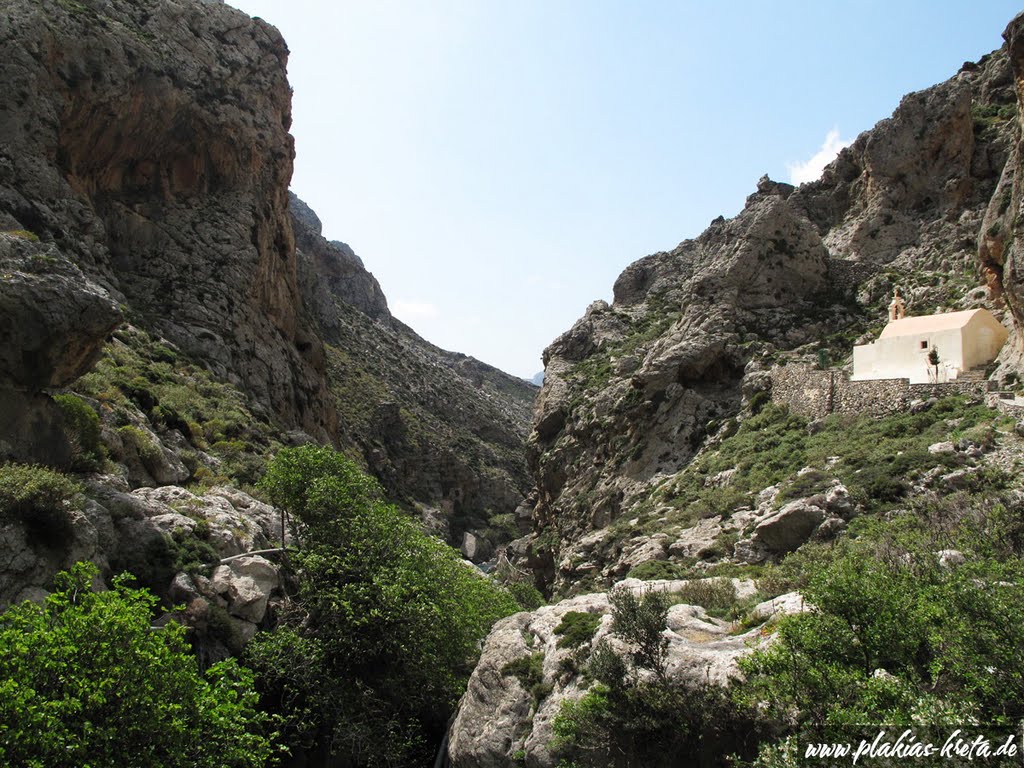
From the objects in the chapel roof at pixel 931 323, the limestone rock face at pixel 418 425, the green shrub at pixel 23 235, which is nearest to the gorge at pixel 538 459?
the green shrub at pixel 23 235

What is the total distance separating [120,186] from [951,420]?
4867 centimetres

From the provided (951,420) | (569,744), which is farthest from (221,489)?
(951,420)

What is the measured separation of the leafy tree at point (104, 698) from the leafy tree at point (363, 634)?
5798 millimetres

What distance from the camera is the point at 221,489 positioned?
76.7 feet

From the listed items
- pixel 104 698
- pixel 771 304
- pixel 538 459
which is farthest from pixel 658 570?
pixel 538 459

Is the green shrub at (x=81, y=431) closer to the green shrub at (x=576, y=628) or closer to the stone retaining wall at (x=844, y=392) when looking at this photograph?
the green shrub at (x=576, y=628)

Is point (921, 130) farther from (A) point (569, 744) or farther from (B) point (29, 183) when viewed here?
(B) point (29, 183)

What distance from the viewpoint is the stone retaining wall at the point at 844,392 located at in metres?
24.1

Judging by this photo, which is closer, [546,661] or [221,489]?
[546,661]

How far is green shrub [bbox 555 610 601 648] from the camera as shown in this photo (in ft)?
45.6

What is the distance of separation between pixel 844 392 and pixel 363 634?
915 inches

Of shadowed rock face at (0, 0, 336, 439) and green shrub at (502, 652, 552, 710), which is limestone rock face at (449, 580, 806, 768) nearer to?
green shrub at (502, 652, 552, 710)

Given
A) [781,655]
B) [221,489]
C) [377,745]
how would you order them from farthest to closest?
[221,489]
[377,745]
[781,655]

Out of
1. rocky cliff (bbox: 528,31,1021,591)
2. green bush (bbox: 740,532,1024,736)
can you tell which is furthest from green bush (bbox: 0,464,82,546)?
rocky cliff (bbox: 528,31,1021,591)
